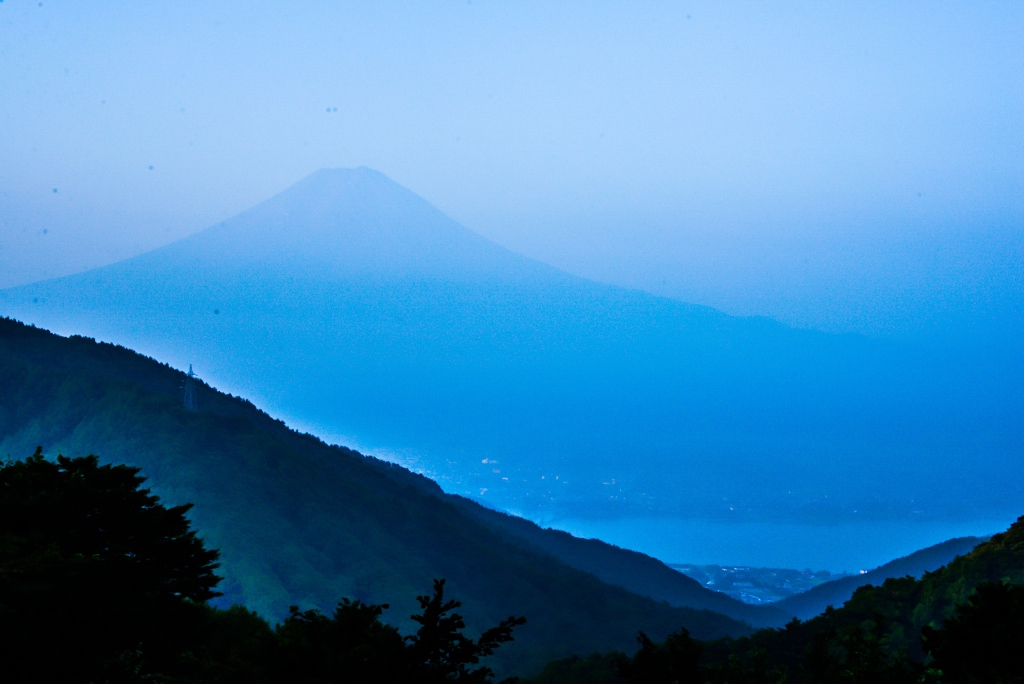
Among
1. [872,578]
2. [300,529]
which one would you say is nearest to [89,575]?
[300,529]

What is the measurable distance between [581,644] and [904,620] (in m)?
31.5

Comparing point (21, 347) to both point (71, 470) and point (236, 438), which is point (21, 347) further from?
point (71, 470)

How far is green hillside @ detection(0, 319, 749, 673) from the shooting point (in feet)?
208

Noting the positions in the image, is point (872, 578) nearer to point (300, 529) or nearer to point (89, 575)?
point (300, 529)

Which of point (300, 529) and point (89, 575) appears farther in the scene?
point (300, 529)

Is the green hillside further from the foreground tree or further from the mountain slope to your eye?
the foreground tree

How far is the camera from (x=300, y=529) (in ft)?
236

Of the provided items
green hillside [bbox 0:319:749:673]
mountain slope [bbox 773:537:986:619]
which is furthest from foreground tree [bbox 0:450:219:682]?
mountain slope [bbox 773:537:986:619]

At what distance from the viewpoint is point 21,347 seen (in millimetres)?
94000

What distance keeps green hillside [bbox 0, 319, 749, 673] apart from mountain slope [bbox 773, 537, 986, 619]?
3385cm

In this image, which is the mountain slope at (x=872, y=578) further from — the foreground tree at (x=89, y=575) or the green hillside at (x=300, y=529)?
the foreground tree at (x=89, y=575)

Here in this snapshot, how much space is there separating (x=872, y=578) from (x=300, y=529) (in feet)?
240

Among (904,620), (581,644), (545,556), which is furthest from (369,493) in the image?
(904,620)

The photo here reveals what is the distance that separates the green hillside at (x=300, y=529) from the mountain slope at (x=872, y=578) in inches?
1333
